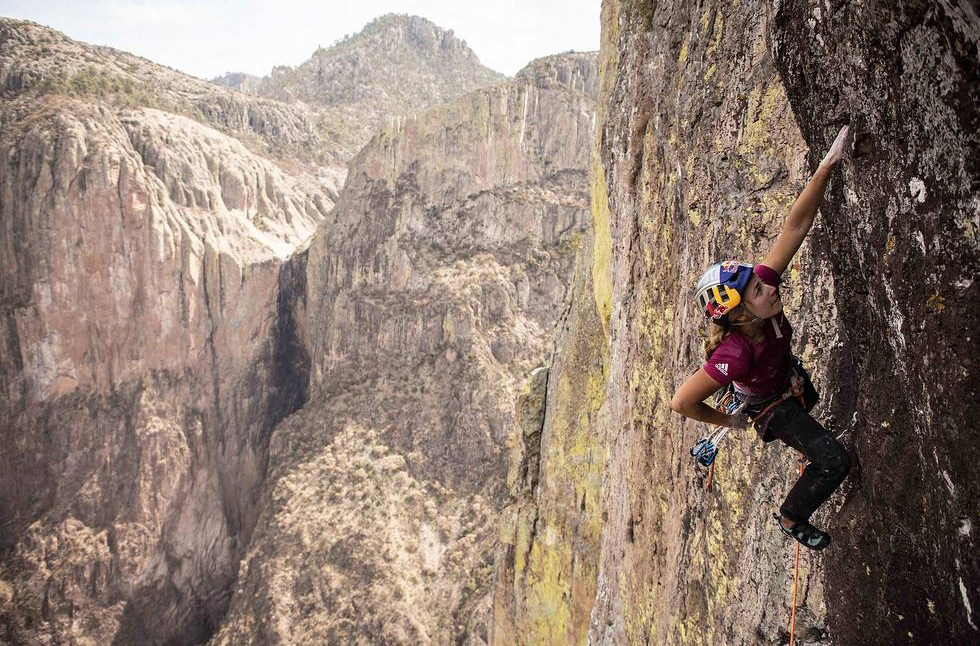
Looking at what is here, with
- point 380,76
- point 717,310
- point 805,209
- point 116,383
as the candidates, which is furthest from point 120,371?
point 380,76

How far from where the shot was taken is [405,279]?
4138 centimetres

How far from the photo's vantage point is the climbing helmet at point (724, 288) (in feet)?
10.5

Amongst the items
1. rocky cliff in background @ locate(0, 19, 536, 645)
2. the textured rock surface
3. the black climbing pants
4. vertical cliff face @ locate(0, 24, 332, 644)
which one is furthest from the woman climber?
the textured rock surface

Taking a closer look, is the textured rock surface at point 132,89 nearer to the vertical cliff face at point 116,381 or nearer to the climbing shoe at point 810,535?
the vertical cliff face at point 116,381

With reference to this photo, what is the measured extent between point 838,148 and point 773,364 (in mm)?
1263

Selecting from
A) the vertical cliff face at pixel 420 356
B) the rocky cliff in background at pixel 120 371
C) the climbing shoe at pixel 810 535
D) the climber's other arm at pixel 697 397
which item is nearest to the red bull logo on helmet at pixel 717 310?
the climber's other arm at pixel 697 397

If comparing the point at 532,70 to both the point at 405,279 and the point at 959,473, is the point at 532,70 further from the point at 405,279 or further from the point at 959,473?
the point at 959,473

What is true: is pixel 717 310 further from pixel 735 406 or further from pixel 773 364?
pixel 735 406

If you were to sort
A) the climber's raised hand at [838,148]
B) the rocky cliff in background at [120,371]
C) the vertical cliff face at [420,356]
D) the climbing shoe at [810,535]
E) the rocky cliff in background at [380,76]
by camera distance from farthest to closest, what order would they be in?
1. the rocky cliff in background at [380,76]
2. the rocky cliff in background at [120,371]
3. the vertical cliff face at [420,356]
4. the climbing shoe at [810,535]
5. the climber's raised hand at [838,148]

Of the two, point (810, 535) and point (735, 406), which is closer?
point (810, 535)

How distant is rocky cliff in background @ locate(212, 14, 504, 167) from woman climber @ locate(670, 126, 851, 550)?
8132cm

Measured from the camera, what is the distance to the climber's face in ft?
10.5

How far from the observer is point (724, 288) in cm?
323

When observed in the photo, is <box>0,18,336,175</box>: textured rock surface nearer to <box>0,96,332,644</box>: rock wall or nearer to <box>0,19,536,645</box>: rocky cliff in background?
<box>0,19,536,645</box>: rocky cliff in background
